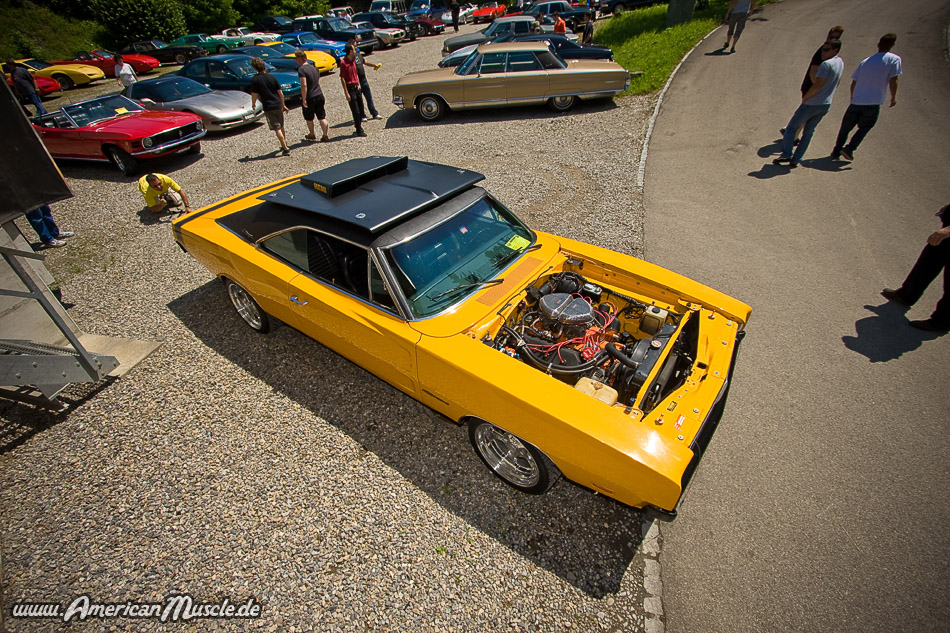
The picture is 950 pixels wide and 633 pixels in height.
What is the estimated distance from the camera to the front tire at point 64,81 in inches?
650

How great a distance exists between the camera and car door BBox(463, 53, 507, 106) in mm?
9859

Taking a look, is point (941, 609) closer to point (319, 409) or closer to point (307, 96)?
point (319, 409)

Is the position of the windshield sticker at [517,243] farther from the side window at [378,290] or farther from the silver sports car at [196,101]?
the silver sports car at [196,101]

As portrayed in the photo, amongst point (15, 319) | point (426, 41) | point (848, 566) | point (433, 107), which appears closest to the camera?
point (848, 566)

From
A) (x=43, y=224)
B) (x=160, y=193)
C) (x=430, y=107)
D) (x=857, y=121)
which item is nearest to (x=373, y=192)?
(x=160, y=193)

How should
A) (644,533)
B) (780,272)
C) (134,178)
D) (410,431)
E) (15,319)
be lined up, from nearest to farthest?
(644,533)
(410,431)
(15,319)
(780,272)
(134,178)

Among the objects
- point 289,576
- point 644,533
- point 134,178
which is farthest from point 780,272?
point 134,178

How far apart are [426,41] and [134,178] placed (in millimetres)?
17406

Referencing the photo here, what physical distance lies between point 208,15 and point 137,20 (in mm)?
4987

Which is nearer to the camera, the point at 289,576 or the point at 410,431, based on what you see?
the point at 289,576

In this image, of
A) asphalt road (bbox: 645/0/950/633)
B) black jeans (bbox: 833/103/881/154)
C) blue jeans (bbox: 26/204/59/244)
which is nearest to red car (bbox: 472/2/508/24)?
asphalt road (bbox: 645/0/950/633)

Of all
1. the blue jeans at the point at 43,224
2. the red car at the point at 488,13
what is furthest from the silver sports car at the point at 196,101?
the red car at the point at 488,13

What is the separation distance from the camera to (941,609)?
237 centimetres

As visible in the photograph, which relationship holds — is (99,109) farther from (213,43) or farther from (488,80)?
(213,43)
